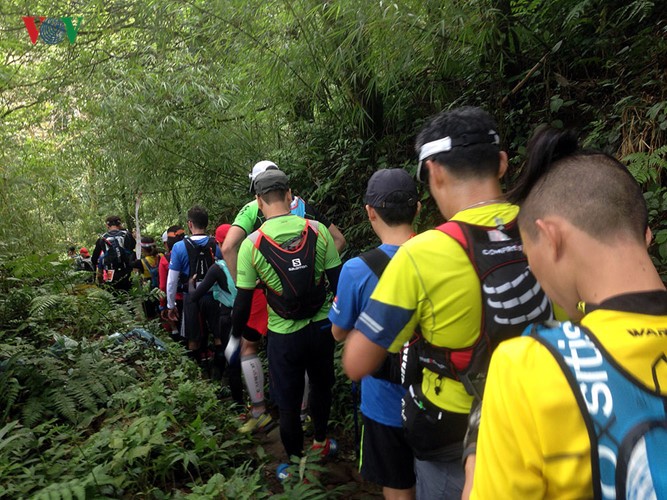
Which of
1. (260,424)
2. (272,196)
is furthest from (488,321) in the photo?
(260,424)

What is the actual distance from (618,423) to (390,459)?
5.24ft

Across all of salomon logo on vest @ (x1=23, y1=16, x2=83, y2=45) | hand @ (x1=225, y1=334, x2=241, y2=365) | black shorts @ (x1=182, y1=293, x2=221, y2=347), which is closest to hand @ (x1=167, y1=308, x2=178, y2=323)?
black shorts @ (x1=182, y1=293, x2=221, y2=347)

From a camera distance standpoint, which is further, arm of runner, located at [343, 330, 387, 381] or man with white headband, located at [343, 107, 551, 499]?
arm of runner, located at [343, 330, 387, 381]

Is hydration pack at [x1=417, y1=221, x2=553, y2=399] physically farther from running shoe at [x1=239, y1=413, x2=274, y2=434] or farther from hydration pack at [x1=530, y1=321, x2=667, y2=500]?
running shoe at [x1=239, y1=413, x2=274, y2=434]

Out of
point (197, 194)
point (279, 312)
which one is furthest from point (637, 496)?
point (197, 194)

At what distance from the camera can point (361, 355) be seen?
1.49 metres

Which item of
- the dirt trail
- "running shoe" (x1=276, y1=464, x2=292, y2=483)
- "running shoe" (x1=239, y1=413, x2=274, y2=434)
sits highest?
"running shoe" (x1=239, y1=413, x2=274, y2=434)

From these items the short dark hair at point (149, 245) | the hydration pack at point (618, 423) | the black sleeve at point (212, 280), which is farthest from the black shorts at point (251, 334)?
the short dark hair at point (149, 245)

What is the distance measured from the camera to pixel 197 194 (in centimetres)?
777

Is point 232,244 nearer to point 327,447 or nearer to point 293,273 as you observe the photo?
point 293,273

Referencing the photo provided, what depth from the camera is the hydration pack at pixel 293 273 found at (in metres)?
2.84

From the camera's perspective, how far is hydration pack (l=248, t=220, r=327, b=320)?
112 inches

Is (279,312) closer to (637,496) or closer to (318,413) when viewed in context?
(318,413)

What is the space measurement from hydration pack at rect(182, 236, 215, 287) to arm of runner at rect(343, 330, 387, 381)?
12.0ft
